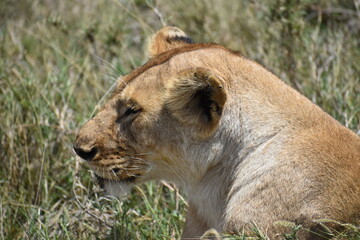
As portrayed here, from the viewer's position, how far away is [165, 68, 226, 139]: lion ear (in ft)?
10.4

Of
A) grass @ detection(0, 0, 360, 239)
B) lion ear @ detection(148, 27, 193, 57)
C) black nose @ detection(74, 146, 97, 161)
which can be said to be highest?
lion ear @ detection(148, 27, 193, 57)

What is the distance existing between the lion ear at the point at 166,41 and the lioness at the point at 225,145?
1.06 ft

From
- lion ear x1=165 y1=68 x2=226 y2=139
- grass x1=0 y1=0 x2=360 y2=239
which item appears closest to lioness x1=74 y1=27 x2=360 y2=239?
lion ear x1=165 y1=68 x2=226 y2=139

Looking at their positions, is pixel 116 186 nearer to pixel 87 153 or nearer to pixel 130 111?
pixel 87 153

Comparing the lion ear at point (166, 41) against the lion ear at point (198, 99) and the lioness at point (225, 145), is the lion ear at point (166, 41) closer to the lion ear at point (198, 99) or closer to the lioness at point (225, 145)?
the lioness at point (225, 145)

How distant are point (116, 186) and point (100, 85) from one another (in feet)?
7.28

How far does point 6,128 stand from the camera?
16.3ft

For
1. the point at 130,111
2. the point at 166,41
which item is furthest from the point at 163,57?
the point at 166,41

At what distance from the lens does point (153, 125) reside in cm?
341

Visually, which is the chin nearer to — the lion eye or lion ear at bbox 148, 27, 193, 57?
the lion eye

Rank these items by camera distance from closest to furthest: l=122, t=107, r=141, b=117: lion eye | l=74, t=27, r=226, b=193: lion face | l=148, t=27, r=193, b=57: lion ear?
l=74, t=27, r=226, b=193: lion face, l=122, t=107, r=141, b=117: lion eye, l=148, t=27, r=193, b=57: lion ear

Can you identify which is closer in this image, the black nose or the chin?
the black nose

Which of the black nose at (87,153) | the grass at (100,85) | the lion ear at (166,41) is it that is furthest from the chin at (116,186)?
the lion ear at (166,41)

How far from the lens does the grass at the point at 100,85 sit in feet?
13.9
